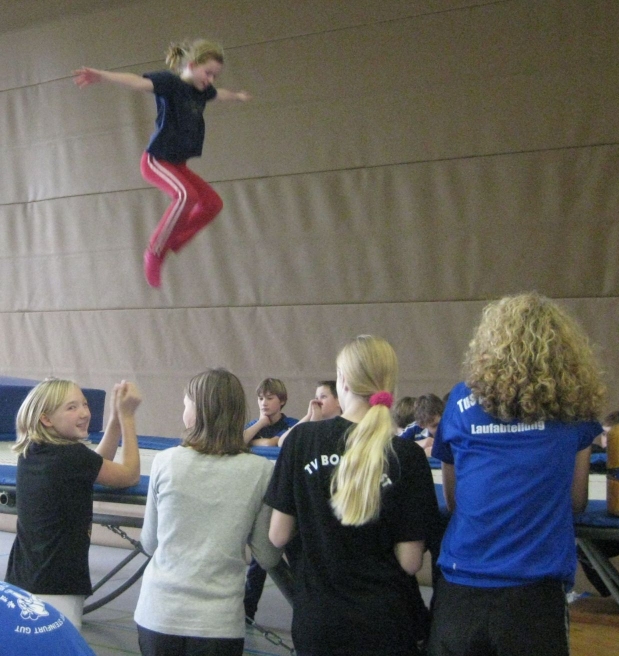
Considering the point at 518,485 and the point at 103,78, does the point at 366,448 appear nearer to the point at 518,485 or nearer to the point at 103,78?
the point at 518,485

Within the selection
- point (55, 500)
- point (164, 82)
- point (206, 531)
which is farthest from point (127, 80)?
point (206, 531)

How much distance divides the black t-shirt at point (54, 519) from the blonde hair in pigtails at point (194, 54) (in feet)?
7.06

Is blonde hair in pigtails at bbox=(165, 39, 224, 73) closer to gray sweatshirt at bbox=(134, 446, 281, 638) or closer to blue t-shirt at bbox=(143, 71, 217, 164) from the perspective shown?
blue t-shirt at bbox=(143, 71, 217, 164)

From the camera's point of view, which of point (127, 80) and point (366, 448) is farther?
point (127, 80)

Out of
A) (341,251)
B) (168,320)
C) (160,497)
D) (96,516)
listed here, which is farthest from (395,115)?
(160,497)

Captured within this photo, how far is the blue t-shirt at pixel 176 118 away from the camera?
12.2 ft

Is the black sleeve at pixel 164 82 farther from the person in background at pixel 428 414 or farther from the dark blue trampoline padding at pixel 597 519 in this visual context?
the dark blue trampoline padding at pixel 597 519

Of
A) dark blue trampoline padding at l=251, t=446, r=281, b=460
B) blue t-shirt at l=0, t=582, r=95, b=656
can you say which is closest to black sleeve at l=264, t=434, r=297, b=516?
blue t-shirt at l=0, t=582, r=95, b=656

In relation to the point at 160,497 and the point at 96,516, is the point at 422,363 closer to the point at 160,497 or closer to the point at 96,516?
the point at 96,516

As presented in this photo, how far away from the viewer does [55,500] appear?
7.07 feet

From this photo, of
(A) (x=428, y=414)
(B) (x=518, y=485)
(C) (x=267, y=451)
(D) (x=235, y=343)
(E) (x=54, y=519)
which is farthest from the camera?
(D) (x=235, y=343)

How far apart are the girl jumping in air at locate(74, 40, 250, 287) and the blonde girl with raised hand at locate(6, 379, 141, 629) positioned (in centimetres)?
179

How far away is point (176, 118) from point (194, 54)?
0.32 meters

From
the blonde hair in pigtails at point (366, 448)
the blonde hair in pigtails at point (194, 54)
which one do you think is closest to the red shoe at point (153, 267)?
the blonde hair in pigtails at point (194, 54)
